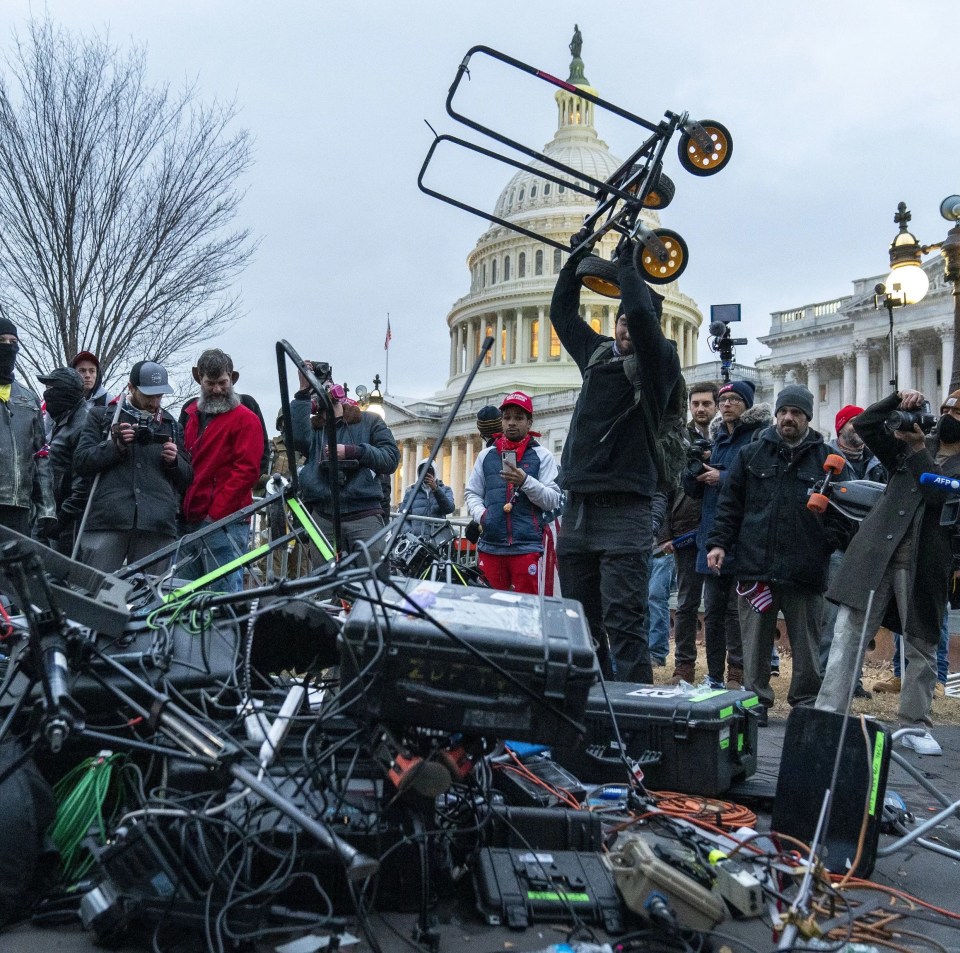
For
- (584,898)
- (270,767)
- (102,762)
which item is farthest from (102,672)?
(584,898)

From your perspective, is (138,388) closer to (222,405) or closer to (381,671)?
(222,405)

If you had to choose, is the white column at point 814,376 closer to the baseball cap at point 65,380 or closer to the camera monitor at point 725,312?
the camera monitor at point 725,312

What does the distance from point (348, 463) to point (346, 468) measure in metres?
0.05

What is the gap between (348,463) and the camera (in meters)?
6.77

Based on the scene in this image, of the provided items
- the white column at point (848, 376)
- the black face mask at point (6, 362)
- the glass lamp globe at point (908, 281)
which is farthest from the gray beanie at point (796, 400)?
the white column at point (848, 376)

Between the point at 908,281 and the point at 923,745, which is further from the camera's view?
the point at 908,281

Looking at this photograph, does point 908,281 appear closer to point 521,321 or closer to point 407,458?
point 521,321

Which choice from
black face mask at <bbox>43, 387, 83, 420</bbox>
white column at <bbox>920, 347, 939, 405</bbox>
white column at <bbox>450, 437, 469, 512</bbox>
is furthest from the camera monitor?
white column at <bbox>450, 437, 469, 512</bbox>

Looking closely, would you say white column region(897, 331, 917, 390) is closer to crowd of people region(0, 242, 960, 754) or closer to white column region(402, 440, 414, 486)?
white column region(402, 440, 414, 486)

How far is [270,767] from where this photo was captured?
2.72 meters

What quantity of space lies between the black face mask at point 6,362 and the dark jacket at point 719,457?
180 inches

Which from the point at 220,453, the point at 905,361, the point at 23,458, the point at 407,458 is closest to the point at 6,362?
the point at 23,458

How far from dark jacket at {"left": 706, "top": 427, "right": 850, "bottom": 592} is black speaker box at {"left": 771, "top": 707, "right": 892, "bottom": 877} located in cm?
241

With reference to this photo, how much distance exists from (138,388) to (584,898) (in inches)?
176
